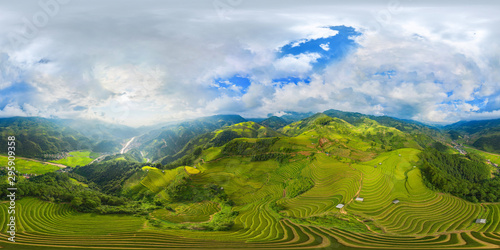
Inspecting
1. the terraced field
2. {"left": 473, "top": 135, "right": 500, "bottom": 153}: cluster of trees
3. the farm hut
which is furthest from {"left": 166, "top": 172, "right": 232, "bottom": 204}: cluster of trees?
{"left": 473, "top": 135, "right": 500, "bottom": 153}: cluster of trees

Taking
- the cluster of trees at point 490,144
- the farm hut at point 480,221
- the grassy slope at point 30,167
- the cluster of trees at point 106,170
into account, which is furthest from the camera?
the cluster of trees at point 490,144

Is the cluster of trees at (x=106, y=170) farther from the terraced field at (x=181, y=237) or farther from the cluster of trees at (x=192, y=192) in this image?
the terraced field at (x=181, y=237)

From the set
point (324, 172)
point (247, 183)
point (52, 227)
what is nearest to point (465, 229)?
point (324, 172)

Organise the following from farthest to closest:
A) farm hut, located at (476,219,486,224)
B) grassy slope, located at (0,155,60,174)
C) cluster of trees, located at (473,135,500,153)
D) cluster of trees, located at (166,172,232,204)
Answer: cluster of trees, located at (473,135,500,153), grassy slope, located at (0,155,60,174), cluster of trees, located at (166,172,232,204), farm hut, located at (476,219,486,224)

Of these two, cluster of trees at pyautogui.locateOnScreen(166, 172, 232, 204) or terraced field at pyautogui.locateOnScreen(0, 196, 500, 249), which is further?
cluster of trees at pyautogui.locateOnScreen(166, 172, 232, 204)

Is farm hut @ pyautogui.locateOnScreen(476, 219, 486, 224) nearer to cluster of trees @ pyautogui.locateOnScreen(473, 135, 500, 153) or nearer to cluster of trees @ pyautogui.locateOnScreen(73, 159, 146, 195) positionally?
cluster of trees @ pyautogui.locateOnScreen(73, 159, 146, 195)

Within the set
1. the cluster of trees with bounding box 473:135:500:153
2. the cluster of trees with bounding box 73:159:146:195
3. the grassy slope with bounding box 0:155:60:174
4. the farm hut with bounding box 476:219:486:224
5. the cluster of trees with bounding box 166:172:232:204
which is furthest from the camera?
the cluster of trees with bounding box 473:135:500:153

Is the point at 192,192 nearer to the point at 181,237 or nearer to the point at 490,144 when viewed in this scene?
the point at 181,237

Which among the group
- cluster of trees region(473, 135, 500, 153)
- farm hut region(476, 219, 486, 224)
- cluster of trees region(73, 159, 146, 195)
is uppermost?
cluster of trees region(473, 135, 500, 153)

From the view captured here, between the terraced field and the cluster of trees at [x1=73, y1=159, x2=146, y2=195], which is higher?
the cluster of trees at [x1=73, y1=159, x2=146, y2=195]

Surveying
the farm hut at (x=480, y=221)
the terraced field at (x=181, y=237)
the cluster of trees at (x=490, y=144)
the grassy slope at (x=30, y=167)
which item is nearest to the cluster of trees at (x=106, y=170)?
the grassy slope at (x=30, y=167)

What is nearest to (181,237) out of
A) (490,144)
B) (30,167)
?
(30,167)
